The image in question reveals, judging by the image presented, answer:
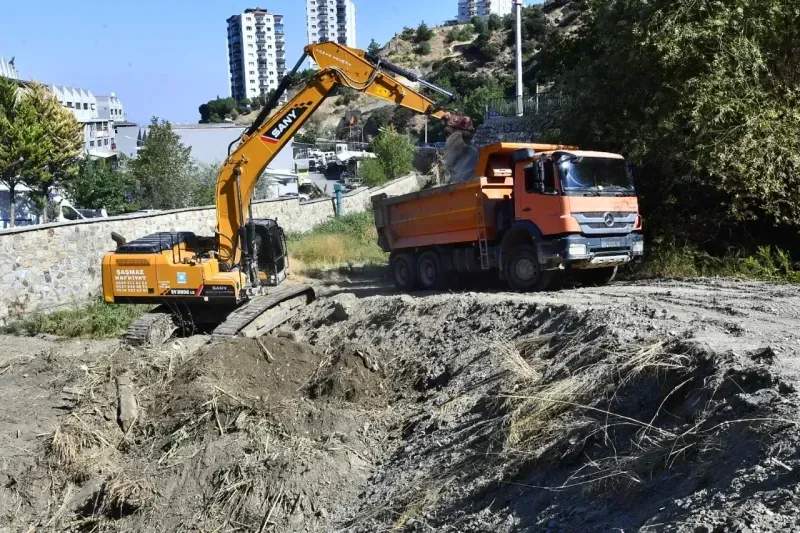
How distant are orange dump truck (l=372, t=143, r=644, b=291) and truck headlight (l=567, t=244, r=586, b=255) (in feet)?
0.06

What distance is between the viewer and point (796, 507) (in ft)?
11.8

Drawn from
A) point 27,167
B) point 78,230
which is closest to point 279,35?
point 27,167

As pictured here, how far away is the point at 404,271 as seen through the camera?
1600cm

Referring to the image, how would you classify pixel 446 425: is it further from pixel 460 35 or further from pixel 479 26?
pixel 479 26

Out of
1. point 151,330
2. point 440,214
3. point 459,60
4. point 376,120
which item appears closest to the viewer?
point 151,330

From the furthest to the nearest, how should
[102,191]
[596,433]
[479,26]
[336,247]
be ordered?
[479,26] → [102,191] → [336,247] → [596,433]

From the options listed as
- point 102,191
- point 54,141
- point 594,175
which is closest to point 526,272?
point 594,175

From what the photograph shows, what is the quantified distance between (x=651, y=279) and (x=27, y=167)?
2517cm

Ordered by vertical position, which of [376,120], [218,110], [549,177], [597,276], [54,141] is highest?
[218,110]

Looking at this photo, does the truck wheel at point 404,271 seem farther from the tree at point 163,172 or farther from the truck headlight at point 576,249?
the tree at point 163,172

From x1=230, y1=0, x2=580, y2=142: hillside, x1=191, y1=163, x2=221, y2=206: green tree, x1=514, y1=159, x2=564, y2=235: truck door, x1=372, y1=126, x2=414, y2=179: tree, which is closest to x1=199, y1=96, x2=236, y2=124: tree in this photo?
x1=230, y1=0, x2=580, y2=142: hillside

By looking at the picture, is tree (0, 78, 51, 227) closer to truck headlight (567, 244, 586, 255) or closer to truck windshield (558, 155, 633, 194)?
truck windshield (558, 155, 633, 194)

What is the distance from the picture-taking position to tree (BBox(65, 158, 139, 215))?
3338cm

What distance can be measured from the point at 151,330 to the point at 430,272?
231 inches
